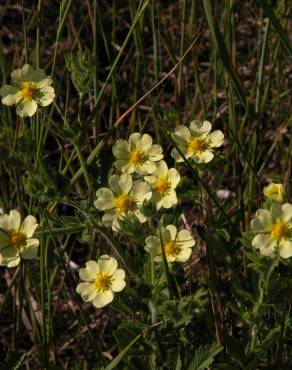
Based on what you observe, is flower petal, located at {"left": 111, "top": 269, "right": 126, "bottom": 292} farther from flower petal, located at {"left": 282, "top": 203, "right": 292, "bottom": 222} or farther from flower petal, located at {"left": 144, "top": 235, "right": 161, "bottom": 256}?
flower petal, located at {"left": 282, "top": 203, "right": 292, "bottom": 222}

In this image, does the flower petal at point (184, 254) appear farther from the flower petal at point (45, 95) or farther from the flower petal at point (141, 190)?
the flower petal at point (45, 95)

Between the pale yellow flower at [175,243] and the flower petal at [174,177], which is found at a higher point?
the flower petal at [174,177]

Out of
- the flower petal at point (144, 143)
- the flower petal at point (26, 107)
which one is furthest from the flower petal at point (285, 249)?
the flower petal at point (26, 107)

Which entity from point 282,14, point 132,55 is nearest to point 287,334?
point 282,14

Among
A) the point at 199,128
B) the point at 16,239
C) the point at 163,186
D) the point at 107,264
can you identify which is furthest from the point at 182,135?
the point at 16,239

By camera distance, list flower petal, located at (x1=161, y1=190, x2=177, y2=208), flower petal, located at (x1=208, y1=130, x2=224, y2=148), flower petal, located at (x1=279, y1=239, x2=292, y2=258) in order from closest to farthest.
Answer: flower petal, located at (x1=279, y1=239, x2=292, y2=258)
flower petal, located at (x1=161, y1=190, x2=177, y2=208)
flower petal, located at (x1=208, y1=130, x2=224, y2=148)

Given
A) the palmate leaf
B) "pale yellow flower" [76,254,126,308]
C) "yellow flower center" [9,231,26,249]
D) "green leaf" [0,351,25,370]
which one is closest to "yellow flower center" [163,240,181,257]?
"pale yellow flower" [76,254,126,308]

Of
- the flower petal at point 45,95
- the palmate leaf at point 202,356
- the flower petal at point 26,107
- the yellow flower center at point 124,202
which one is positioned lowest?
the palmate leaf at point 202,356
